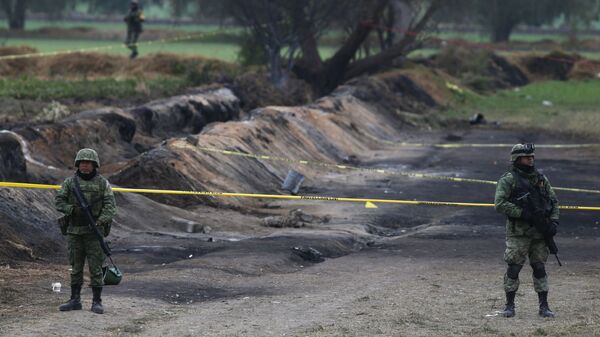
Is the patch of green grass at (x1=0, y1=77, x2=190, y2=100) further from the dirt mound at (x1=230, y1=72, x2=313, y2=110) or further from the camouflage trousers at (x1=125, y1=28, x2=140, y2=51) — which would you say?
the camouflage trousers at (x1=125, y1=28, x2=140, y2=51)

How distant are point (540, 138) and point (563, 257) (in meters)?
22.2

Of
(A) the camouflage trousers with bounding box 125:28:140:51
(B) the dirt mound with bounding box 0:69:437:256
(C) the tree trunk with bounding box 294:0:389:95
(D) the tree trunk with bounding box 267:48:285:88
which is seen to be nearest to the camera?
(B) the dirt mound with bounding box 0:69:437:256

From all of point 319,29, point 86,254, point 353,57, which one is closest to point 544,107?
point 353,57

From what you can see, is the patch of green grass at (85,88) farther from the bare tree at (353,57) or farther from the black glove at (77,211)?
the black glove at (77,211)

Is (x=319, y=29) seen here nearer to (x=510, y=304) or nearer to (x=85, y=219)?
(x=510, y=304)

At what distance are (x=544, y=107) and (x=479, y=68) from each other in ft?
41.9

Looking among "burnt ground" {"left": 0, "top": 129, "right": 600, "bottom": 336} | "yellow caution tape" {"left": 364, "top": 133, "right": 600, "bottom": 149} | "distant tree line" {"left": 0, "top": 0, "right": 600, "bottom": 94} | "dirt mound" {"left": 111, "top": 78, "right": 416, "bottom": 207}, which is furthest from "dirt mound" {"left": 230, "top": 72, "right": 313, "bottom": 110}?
"burnt ground" {"left": 0, "top": 129, "right": 600, "bottom": 336}

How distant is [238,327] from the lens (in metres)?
12.3

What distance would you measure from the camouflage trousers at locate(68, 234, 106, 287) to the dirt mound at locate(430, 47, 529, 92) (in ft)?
160

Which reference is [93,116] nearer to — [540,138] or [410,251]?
[410,251]

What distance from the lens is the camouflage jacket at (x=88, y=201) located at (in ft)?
41.2

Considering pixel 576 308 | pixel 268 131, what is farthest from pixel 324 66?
pixel 576 308

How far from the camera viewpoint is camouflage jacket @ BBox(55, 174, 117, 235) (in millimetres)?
12555

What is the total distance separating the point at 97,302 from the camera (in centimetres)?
1268
